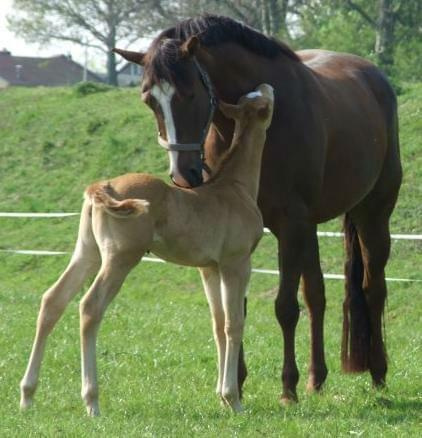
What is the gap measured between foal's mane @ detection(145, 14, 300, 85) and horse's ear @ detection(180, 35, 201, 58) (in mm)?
36

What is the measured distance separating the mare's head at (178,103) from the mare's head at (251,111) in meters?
0.22

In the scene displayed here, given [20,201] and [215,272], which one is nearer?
[215,272]

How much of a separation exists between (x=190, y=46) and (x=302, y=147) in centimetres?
109

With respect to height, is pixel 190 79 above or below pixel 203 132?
above

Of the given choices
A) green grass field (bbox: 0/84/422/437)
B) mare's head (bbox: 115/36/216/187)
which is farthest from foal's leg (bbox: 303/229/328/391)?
mare's head (bbox: 115/36/216/187)

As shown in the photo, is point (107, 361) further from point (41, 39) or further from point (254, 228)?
point (41, 39)

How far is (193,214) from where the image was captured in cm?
612

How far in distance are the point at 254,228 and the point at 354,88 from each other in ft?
8.27

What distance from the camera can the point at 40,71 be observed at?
7594 centimetres

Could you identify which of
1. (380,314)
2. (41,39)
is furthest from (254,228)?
(41,39)

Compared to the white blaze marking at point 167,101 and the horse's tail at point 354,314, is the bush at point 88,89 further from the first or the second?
the white blaze marking at point 167,101

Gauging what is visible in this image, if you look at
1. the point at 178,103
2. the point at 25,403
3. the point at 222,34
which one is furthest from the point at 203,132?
the point at 25,403

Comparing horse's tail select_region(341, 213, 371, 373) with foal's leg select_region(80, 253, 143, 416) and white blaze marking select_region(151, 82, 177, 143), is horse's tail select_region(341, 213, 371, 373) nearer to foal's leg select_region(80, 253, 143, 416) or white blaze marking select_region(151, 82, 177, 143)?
white blaze marking select_region(151, 82, 177, 143)

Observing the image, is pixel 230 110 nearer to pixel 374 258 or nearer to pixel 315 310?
pixel 315 310
